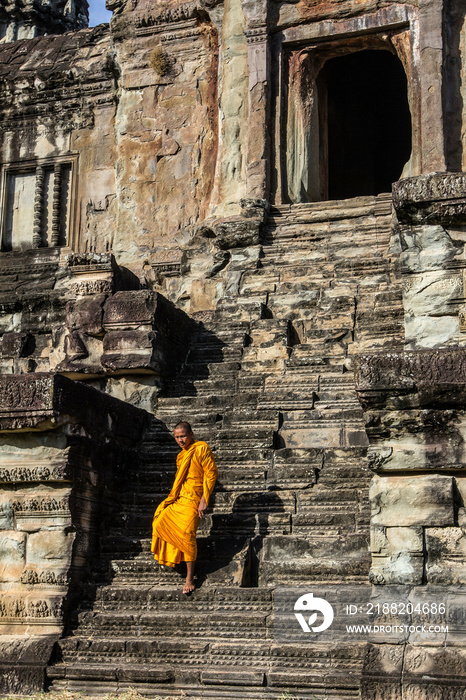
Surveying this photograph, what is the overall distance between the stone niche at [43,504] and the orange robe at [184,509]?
23.9 inches

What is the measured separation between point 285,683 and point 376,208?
7.14 m

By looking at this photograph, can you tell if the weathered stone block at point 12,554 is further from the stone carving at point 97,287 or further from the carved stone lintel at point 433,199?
the carved stone lintel at point 433,199

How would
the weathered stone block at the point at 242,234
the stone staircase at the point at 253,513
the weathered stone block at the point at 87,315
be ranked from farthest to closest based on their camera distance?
1. the weathered stone block at the point at 242,234
2. the weathered stone block at the point at 87,315
3. the stone staircase at the point at 253,513

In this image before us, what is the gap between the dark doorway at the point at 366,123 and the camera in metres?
16.8

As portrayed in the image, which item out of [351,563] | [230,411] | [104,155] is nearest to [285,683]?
[351,563]

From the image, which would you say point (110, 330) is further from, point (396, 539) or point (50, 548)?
point (396, 539)

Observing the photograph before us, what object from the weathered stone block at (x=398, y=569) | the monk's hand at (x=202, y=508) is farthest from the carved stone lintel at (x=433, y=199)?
the monk's hand at (x=202, y=508)

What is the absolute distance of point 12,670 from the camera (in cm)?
620

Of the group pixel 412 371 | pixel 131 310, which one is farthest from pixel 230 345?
pixel 412 371

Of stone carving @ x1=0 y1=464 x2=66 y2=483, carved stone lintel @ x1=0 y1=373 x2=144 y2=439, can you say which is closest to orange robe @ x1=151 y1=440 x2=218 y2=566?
stone carving @ x1=0 y1=464 x2=66 y2=483

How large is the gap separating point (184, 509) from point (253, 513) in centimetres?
60

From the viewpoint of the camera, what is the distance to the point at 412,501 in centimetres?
570
